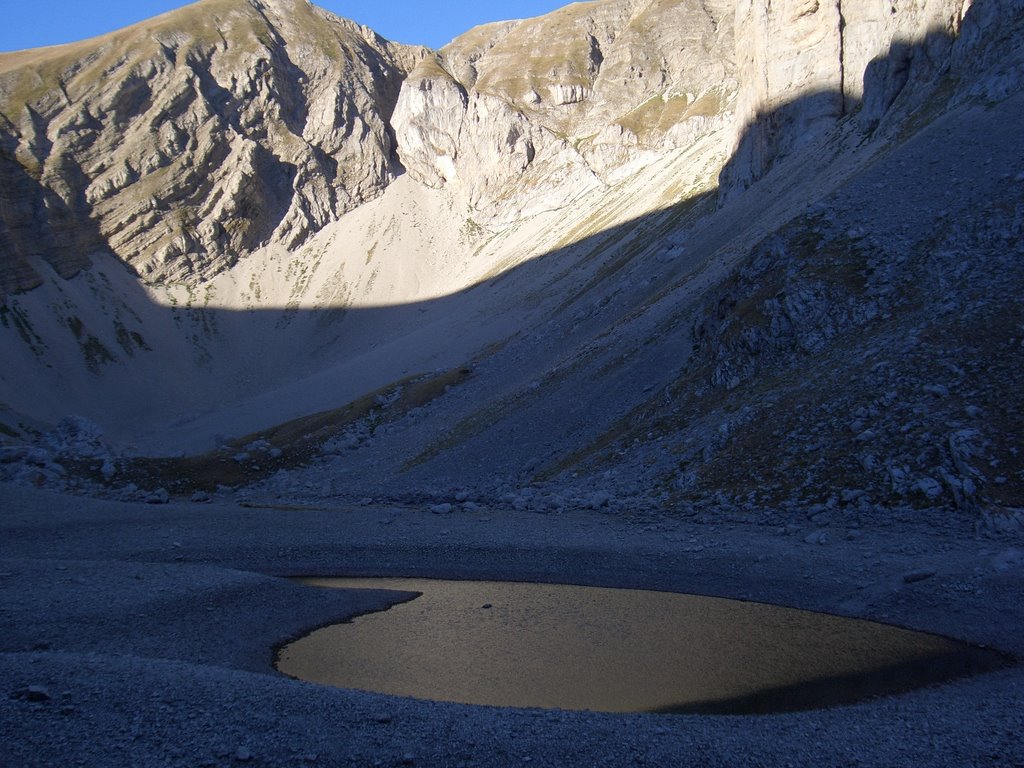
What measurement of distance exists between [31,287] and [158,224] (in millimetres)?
19154

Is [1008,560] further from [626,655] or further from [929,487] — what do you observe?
[626,655]

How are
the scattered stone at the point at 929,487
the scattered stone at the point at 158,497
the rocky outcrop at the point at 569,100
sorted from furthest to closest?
1. the rocky outcrop at the point at 569,100
2. the scattered stone at the point at 158,497
3. the scattered stone at the point at 929,487

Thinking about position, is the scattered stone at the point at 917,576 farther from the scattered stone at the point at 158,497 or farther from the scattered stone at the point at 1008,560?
the scattered stone at the point at 158,497

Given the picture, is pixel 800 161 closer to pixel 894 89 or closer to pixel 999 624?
pixel 894 89

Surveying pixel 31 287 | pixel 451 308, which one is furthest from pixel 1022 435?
pixel 31 287

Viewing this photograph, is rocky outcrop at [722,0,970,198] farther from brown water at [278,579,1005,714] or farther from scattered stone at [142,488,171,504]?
scattered stone at [142,488,171,504]

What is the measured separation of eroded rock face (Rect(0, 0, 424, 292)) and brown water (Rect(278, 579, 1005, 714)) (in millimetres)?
83056

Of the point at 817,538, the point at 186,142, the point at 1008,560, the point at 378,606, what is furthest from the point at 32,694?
the point at 186,142

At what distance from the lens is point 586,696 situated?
12.4m

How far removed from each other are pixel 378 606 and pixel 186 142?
97.6m

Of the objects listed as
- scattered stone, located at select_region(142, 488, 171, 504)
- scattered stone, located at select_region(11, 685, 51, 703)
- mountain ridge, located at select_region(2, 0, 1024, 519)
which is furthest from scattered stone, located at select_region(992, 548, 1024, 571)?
scattered stone, located at select_region(142, 488, 171, 504)

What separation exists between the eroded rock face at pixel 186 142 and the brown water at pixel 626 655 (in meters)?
83.1

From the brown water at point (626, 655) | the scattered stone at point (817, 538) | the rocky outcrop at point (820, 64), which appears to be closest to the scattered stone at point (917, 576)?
the brown water at point (626, 655)

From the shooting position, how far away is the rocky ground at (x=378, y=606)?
977 centimetres
